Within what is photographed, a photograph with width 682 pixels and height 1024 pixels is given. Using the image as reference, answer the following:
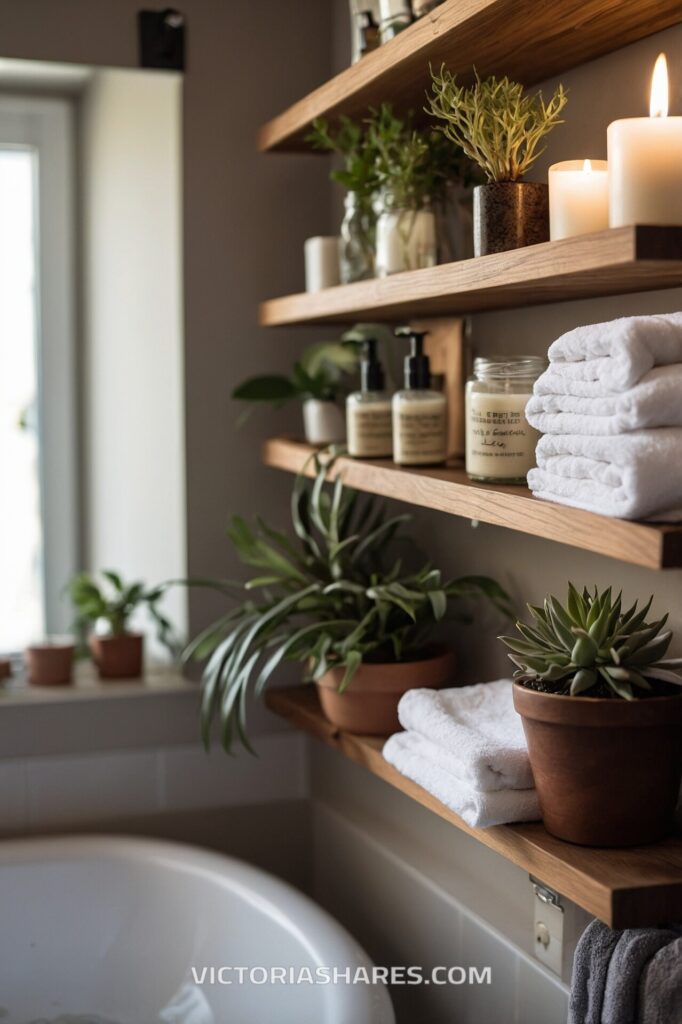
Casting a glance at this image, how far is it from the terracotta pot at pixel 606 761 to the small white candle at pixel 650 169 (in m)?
0.46

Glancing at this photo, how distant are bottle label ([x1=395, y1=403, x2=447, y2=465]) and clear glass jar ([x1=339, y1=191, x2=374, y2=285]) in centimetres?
30

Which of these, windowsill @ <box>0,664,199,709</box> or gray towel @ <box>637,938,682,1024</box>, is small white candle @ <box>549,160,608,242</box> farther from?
windowsill @ <box>0,664,199,709</box>

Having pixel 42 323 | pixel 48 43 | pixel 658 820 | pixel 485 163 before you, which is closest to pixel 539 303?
pixel 485 163

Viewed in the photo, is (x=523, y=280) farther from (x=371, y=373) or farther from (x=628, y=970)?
(x=628, y=970)

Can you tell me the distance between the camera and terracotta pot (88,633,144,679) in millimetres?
2195

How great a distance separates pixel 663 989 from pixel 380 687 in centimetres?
63

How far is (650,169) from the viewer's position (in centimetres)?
104

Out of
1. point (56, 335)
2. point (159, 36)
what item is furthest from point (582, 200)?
point (56, 335)

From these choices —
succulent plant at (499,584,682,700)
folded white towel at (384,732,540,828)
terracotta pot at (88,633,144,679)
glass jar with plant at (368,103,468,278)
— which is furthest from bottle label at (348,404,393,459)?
terracotta pot at (88,633,144,679)

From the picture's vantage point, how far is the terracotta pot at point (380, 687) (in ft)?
5.42

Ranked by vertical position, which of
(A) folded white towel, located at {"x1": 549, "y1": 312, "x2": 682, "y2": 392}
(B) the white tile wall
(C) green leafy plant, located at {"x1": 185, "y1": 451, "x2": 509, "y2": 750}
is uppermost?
(A) folded white towel, located at {"x1": 549, "y1": 312, "x2": 682, "y2": 392}

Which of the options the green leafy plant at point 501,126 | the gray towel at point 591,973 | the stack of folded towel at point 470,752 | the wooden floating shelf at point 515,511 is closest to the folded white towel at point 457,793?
the stack of folded towel at point 470,752

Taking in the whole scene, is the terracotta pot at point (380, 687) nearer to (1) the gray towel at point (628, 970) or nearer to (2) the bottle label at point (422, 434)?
(2) the bottle label at point (422, 434)

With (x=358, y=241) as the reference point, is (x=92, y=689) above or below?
below
